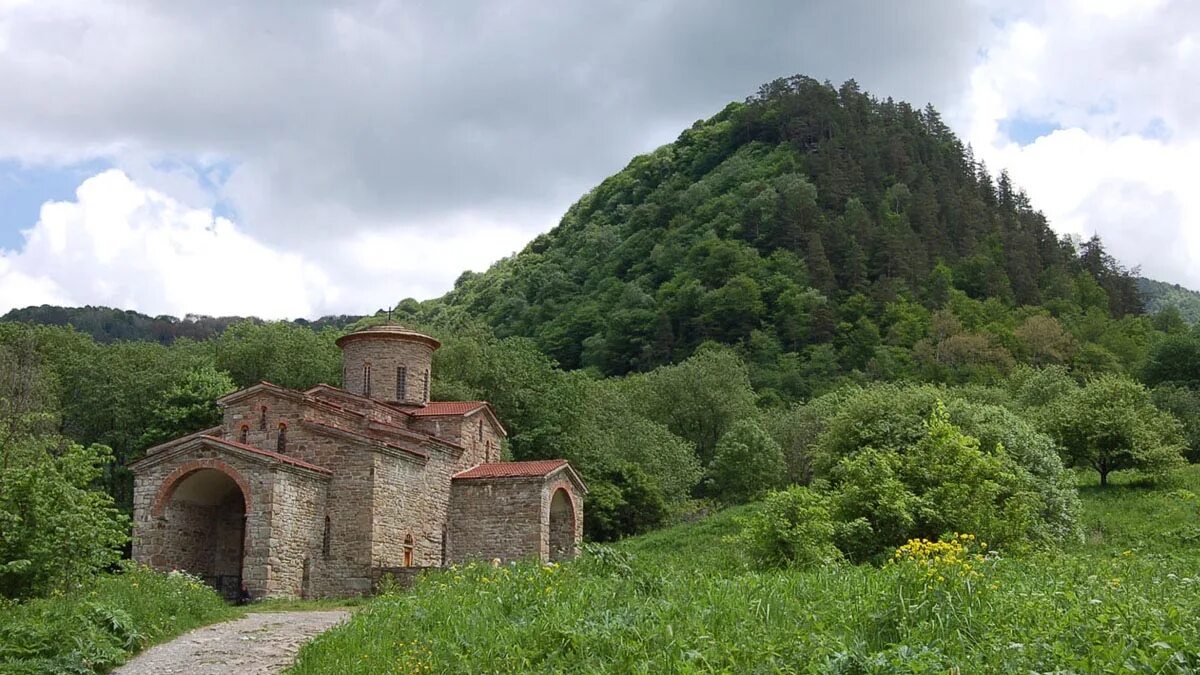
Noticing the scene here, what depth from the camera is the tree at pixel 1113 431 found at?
31766 mm

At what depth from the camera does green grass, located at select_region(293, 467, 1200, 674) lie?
22.8 feet

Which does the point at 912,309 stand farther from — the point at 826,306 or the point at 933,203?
the point at 933,203

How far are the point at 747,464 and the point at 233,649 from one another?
1351 inches

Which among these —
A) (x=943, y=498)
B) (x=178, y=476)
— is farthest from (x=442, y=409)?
(x=943, y=498)

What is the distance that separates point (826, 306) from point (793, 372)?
7.95m

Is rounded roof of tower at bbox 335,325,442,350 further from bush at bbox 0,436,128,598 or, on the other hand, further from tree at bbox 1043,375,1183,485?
tree at bbox 1043,375,1183,485

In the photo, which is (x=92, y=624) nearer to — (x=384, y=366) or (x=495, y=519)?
(x=495, y=519)

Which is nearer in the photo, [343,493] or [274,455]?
[274,455]

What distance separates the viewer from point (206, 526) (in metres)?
28.1

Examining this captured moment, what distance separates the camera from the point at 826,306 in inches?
2977

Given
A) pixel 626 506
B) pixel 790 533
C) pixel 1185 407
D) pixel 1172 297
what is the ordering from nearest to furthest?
pixel 790 533 → pixel 626 506 → pixel 1185 407 → pixel 1172 297

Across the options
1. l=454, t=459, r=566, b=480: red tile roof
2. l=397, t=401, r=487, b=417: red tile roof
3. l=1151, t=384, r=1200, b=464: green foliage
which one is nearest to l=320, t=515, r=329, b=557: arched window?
l=454, t=459, r=566, b=480: red tile roof

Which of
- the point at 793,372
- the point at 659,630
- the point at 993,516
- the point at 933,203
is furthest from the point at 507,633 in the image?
the point at 933,203

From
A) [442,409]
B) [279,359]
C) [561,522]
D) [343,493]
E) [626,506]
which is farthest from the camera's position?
[279,359]
